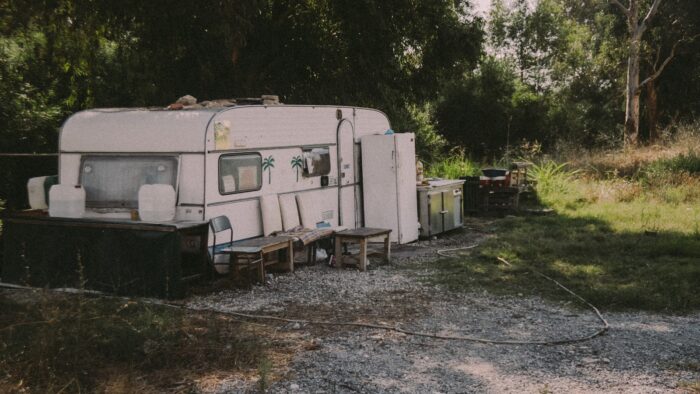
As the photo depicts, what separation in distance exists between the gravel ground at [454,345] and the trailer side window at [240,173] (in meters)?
1.32

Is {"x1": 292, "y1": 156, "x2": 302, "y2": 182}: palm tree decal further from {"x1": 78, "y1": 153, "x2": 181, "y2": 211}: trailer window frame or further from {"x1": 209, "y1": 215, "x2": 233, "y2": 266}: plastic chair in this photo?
{"x1": 78, "y1": 153, "x2": 181, "y2": 211}: trailer window frame

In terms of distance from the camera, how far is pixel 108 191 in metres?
9.18

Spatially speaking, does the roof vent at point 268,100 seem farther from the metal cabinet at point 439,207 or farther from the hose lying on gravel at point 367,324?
the hose lying on gravel at point 367,324

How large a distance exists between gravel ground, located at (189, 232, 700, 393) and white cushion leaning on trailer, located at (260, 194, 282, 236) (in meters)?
0.92

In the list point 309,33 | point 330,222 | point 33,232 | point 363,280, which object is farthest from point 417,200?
point 33,232

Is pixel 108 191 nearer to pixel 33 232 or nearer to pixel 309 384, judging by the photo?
pixel 33 232

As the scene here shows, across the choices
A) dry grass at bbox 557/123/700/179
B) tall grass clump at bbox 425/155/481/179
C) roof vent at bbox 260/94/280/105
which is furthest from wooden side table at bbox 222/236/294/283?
dry grass at bbox 557/123/700/179

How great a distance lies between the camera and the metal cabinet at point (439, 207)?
12.3 metres

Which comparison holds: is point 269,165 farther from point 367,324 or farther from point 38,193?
point 367,324

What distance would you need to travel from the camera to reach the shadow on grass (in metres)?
8.11

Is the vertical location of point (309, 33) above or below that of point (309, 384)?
above

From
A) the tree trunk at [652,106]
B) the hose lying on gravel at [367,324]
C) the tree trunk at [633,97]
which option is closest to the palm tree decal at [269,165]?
the hose lying on gravel at [367,324]

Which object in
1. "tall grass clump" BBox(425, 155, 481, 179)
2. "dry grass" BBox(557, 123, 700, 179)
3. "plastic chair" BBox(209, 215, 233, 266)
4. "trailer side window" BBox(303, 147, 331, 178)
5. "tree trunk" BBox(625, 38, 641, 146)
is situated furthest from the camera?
"tree trunk" BBox(625, 38, 641, 146)

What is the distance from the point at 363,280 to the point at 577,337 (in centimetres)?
326
